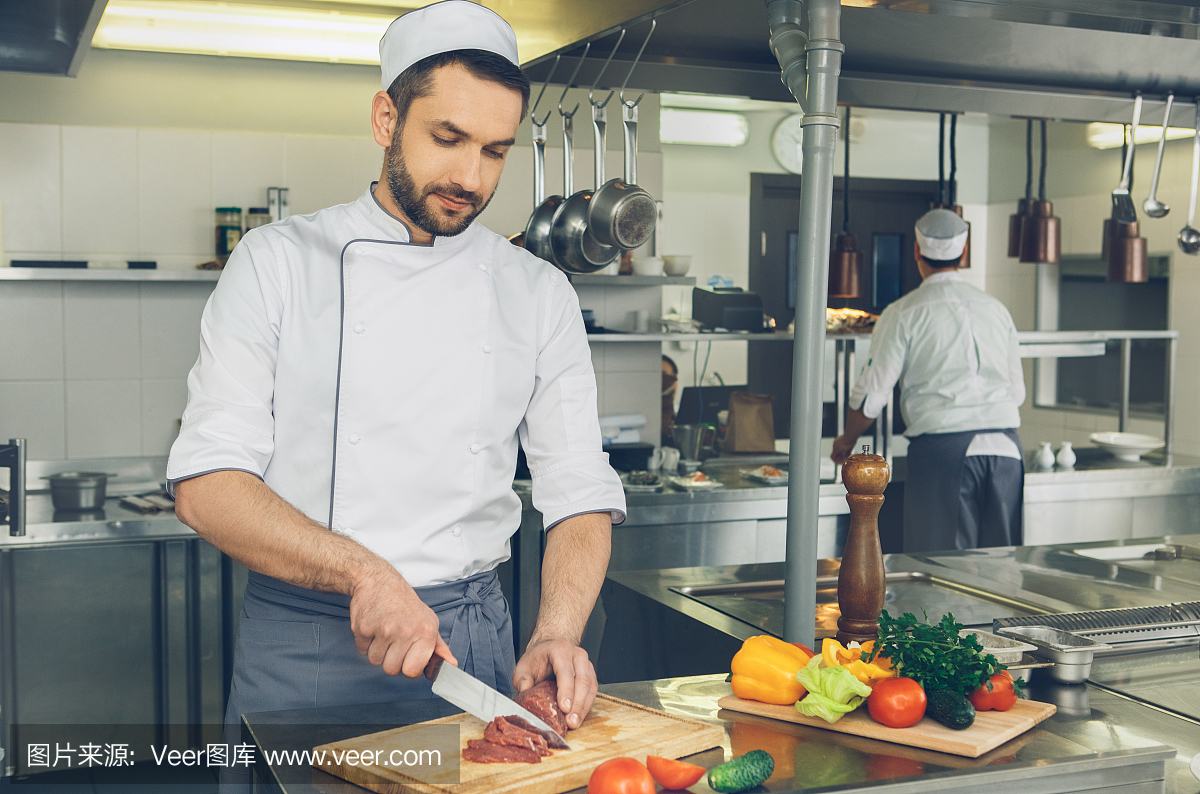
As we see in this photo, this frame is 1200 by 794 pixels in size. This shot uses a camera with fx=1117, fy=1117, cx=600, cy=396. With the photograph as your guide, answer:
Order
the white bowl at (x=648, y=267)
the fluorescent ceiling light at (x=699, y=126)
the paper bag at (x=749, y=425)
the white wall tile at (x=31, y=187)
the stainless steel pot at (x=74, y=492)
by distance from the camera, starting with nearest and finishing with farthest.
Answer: the stainless steel pot at (x=74, y=492) < the white wall tile at (x=31, y=187) < the white bowl at (x=648, y=267) < the paper bag at (x=749, y=425) < the fluorescent ceiling light at (x=699, y=126)

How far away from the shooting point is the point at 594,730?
44.6 inches

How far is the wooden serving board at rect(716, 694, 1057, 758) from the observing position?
1129 mm

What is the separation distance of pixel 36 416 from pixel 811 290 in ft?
9.77

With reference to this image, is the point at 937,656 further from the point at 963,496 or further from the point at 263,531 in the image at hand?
the point at 963,496

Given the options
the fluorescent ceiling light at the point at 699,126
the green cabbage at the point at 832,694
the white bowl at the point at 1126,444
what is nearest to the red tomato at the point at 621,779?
the green cabbage at the point at 832,694

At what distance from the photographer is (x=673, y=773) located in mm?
1004

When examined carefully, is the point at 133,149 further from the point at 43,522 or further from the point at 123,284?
the point at 43,522

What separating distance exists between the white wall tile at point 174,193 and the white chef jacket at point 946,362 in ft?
7.45

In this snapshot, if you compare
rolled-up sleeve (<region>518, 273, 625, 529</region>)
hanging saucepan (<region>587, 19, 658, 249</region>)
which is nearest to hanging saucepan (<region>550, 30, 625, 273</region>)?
hanging saucepan (<region>587, 19, 658, 249</region>)

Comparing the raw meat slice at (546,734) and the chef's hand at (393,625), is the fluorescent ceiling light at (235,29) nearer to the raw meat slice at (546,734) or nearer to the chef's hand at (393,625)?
the chef's hand at (393,625)

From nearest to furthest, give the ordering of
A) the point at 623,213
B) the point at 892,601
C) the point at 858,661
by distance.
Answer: the point at 858,661 < the point at 892,601 < the point at 623,213

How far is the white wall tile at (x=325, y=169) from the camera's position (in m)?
3.75

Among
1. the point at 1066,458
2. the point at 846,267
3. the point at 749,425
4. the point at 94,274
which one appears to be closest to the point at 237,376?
the point at 94,274

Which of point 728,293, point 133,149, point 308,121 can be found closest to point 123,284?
point 133,149
